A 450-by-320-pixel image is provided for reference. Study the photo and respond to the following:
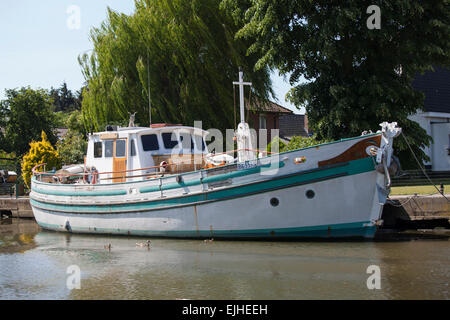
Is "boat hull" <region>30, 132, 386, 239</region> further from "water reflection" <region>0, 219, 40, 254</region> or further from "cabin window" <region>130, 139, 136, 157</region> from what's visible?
"water reflection" <region>0, 219, 40, 254</region>

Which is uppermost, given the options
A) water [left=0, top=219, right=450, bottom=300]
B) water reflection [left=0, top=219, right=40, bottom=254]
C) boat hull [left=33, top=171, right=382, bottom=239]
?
boat hull [left=33, top=171, right=382, bottom=239]

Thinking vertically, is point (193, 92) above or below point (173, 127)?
above

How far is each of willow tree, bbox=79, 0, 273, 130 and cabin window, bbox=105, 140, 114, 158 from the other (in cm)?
825

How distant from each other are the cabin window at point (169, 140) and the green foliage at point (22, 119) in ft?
78.8

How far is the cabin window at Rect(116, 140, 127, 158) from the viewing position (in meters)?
14.2

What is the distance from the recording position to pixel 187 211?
1248 centimetres

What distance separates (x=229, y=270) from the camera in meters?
9.30

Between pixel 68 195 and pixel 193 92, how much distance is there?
923 centimetres

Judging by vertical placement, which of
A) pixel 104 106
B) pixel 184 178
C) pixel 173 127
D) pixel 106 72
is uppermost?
pixel 106 72

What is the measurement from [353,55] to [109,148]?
9.04 meters

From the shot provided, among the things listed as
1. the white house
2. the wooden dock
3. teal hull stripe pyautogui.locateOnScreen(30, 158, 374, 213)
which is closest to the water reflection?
the wooden dock

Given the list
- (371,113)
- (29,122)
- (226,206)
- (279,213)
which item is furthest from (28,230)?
(29,122)

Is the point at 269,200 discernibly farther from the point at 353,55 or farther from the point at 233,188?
the point at 353,55
